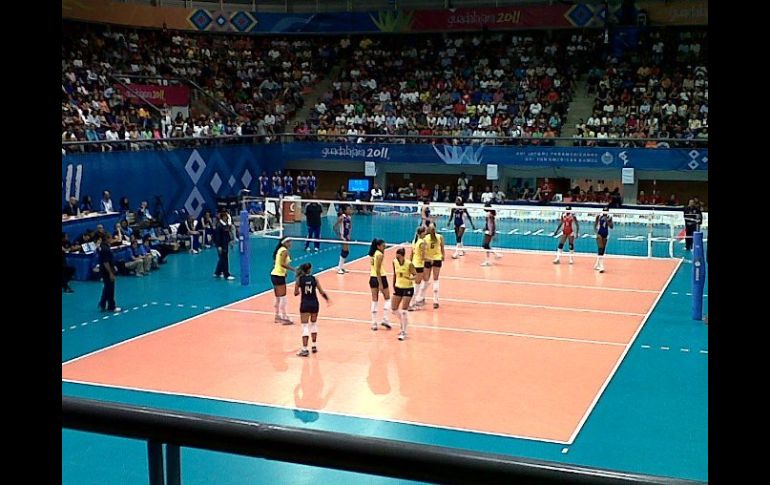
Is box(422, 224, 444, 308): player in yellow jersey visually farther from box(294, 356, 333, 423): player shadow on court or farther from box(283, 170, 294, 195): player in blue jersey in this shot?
box(283, 170, 294, 195): player in blue jersey

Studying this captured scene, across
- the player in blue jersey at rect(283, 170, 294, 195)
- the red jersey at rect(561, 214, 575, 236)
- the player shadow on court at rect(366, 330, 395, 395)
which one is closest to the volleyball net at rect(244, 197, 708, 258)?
the player in blue jersey at rect(283, 170, 294, 195)

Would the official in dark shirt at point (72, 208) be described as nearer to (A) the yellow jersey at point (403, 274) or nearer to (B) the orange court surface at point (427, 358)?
(B) the orange court surface at point (427, 358)

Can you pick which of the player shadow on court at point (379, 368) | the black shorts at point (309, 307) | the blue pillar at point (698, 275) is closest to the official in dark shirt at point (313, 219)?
the player shadow on court at point (379, 368)

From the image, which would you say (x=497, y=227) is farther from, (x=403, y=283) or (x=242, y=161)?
(x=403, y=283)

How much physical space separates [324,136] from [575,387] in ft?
92.2

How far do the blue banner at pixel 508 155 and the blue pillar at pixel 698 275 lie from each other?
15.8 m

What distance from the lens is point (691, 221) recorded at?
29016mm

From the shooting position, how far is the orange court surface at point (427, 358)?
528 inches

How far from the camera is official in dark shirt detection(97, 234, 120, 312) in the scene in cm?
1962

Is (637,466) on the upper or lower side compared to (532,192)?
lower
